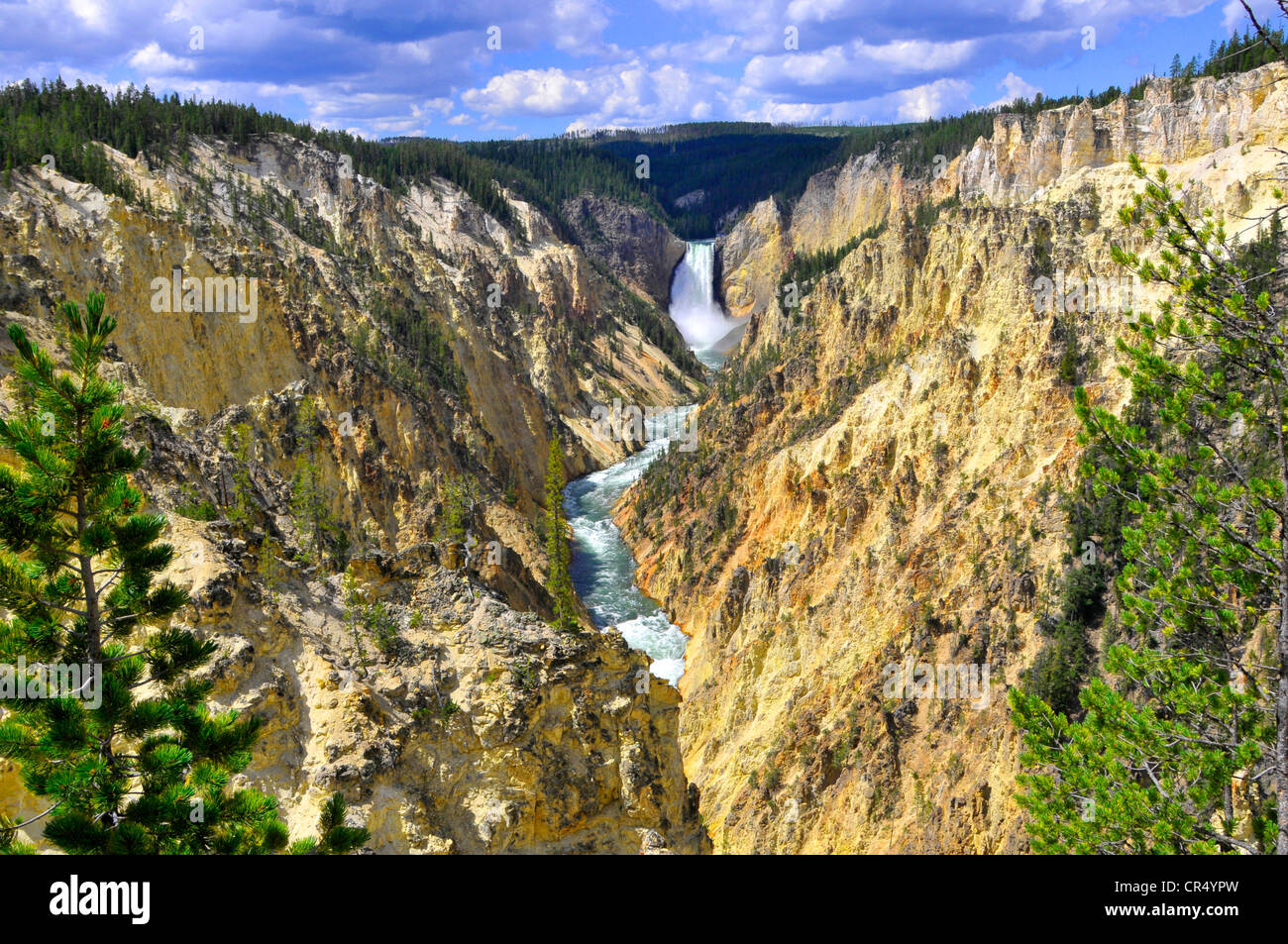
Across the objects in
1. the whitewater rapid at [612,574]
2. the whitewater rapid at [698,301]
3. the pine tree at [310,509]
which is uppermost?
the whitewater rapid at [698,301]

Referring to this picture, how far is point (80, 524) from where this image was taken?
771 cm

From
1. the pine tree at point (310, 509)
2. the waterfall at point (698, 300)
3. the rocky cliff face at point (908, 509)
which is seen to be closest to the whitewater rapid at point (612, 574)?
the rocky cliff face at point (908, 509)

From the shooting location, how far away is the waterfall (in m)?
131

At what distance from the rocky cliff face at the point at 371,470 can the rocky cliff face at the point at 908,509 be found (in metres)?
8.28

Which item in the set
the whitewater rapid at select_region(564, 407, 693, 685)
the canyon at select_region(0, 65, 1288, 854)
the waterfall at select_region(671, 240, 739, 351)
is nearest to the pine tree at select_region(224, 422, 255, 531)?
the canyon at select_region(0, 65, 1288, 854)

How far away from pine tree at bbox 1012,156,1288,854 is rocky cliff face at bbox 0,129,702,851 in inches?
325

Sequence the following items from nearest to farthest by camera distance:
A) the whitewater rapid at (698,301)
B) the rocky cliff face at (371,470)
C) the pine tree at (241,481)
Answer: the rocky cliff face at (371,470)
the pine tree at (241,481)
the whitewater rapid at (698,301)

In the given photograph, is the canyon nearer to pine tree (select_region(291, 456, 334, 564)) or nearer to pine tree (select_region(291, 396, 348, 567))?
pine tree (select_region(291, 396, 348, 567))

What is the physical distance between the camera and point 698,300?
451 feet

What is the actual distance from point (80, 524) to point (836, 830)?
21407mm

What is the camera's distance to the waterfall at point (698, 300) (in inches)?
5153

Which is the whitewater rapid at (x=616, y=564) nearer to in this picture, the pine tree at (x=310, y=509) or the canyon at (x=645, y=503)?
the canyon at (x=645, y=503)
